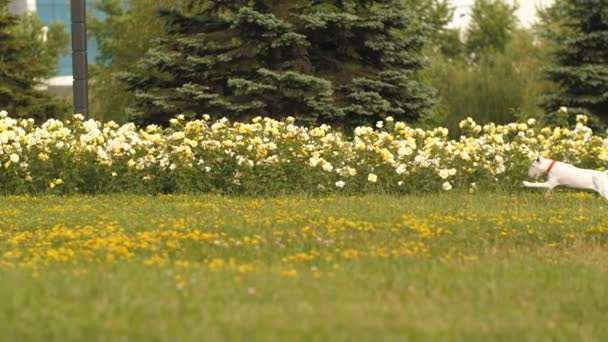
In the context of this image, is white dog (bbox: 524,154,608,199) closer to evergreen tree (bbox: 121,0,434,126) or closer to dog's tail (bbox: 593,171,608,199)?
dog's tail (bbox: 593,171,608,199)

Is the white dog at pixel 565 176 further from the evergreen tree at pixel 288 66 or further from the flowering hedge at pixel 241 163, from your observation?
the evergreen tree at pixel 288 66

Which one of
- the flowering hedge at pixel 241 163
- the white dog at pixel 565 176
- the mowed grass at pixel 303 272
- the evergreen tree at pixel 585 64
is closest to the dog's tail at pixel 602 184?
the white dog at pixel 565 176

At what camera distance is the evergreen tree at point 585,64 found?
30453 mm

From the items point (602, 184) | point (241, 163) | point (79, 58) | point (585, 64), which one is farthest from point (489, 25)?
point (602, 184)

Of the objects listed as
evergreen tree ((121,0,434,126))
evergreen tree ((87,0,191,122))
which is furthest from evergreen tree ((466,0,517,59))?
evergreen tree ((121,0,434,126))

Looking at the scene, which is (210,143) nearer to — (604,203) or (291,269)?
(604,203)

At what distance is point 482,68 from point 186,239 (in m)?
37.6

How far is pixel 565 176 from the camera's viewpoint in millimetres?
15078

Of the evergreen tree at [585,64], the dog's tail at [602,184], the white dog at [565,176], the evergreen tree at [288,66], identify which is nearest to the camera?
the dog's tail at [602,184]

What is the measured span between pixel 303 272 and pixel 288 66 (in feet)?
54.0

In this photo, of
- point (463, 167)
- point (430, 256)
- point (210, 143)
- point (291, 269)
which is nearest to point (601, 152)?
A: point (463, 167)

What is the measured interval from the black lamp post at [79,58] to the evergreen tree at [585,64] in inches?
605

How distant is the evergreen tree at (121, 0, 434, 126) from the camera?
2348 centimetres

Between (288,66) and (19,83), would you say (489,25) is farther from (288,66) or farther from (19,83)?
(288,66)
